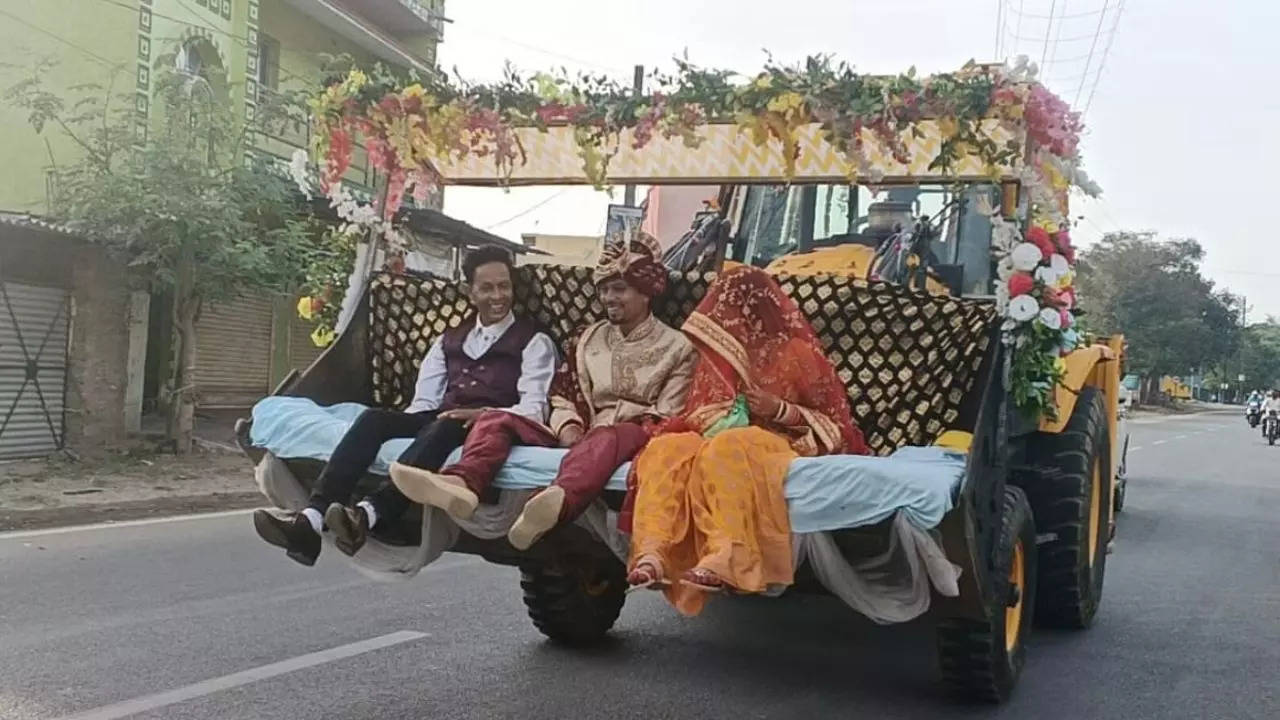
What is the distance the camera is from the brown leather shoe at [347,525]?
428 centimetres

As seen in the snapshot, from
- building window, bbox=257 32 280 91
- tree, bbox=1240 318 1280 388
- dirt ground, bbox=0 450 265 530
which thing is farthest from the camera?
tree, bbox=1240 318 1280 388

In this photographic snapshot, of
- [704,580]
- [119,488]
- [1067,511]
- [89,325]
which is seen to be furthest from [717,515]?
[89,325]

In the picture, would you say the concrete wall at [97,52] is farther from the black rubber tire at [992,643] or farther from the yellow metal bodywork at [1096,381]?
the black rubber tire at [992,643]

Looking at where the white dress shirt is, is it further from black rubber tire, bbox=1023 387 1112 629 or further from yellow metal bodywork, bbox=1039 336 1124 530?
black rubber tire, bbox=1023 387 1112 629

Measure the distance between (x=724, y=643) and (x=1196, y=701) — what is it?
7.13 ft

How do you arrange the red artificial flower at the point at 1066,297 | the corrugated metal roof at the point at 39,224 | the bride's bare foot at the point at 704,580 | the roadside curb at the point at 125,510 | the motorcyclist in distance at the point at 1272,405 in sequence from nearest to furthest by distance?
the bride's bare foot at the point at 704,580, the red artificial flower at the point at 1066,297, the roadside curb at the point at 125,510, the corrugated metal roof at the point at 39,224, the motorcyclist in distance at the point at 1272,405

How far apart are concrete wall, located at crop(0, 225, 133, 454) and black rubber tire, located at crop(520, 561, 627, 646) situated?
9487mm

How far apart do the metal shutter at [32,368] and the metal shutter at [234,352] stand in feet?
10.6

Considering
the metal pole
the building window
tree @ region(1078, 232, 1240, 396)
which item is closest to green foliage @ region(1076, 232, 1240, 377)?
tree @ region(1078, 232, 1240, 396)

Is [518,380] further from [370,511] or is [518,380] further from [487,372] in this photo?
[370,511]

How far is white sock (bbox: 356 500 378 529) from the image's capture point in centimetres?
443

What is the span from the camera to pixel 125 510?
35.0 ft

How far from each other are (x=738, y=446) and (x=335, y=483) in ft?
5.04

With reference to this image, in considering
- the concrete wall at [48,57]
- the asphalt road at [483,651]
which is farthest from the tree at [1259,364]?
the asphalt road at [483,651]
